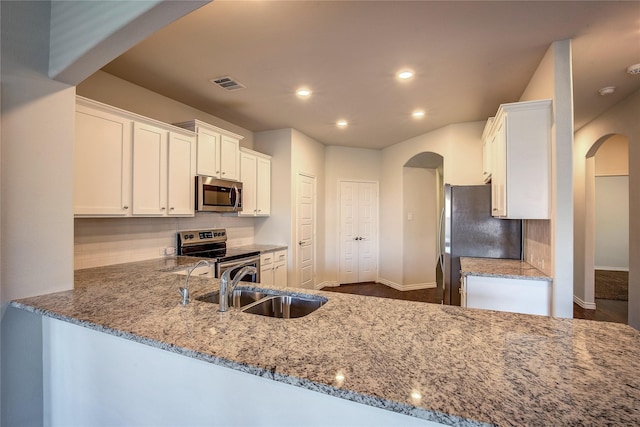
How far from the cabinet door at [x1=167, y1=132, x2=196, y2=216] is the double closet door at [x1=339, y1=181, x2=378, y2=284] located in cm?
311

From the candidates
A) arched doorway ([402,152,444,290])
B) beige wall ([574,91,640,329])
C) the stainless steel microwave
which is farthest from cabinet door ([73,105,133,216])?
beige wall ([574,91,640,329])

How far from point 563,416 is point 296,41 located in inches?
96.9

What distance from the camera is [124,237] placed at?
2820 millimetres

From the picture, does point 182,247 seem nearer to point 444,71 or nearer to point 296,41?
point 296,41

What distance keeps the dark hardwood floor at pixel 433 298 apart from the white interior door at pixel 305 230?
626 millimetres

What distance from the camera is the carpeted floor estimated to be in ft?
16.0

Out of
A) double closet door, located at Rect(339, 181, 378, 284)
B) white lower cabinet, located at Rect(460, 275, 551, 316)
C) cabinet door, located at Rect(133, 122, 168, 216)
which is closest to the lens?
white lower cabinet, located at Rect(460, 275, 551, 316)

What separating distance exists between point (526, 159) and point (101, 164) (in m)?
3.37

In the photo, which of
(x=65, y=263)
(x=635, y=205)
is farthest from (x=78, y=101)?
(x=635, y=205)

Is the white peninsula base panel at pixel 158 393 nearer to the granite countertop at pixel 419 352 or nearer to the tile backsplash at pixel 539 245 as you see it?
the granite countertop at pixel 419 352

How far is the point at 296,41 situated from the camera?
2252 mm

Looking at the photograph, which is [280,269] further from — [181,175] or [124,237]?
[124,237]

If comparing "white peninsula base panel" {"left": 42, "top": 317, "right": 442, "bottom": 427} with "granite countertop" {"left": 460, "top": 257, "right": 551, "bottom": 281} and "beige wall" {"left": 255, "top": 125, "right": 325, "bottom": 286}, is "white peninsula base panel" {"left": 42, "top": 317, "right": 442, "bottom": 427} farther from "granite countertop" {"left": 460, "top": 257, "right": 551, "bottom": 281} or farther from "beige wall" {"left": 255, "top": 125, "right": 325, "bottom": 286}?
"beige wall" {"left": 255, "top": 125, "right": 325, "bottom": 286}

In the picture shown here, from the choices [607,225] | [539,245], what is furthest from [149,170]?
[607,225]
